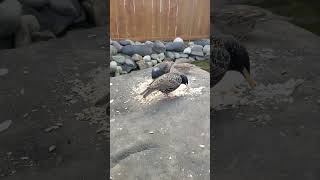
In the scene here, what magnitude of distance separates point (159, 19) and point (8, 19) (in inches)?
72.1

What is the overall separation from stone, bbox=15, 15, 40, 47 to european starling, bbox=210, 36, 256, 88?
2673mm

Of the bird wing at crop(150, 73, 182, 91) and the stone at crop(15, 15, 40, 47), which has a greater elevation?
the stone at crop(15, 15, 40, 47)

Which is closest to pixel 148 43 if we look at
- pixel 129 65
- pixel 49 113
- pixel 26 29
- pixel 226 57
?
pixel 129 65

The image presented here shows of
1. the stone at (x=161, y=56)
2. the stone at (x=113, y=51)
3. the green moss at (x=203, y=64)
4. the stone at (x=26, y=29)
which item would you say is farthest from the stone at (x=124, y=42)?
the stone at (x=26, y=29)

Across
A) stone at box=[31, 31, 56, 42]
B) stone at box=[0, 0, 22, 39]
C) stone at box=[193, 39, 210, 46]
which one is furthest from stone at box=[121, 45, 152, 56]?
stone at box=[0, 0, 22, 39]

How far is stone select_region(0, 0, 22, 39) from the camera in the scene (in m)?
5.75

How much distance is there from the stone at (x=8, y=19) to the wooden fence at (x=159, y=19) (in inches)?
45.5

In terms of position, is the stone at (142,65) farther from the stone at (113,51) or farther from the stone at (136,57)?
the stone at (113,51)

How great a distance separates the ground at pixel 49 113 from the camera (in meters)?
3.25

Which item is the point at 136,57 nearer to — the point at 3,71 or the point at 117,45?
the point at 117,45

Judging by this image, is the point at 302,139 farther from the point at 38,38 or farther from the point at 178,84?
the point at 38,38

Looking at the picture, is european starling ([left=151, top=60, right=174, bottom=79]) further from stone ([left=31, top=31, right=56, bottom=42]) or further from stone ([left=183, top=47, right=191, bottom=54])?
stone ([left=31, top=31, right=56, bottom=42])

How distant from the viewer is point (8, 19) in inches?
228

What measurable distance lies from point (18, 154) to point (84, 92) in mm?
1041
